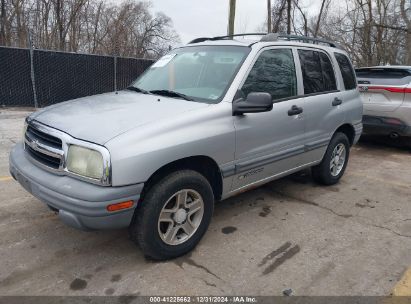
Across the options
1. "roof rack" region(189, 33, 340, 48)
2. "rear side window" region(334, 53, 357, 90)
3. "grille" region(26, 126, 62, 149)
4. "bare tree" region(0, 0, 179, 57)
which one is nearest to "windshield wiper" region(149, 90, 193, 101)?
"roof rack" region(189, 33, 340, 48)

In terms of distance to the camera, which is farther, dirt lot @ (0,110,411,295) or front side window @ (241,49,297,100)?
front side window @ (241,49,297,100)

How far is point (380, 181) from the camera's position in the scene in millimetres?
5527

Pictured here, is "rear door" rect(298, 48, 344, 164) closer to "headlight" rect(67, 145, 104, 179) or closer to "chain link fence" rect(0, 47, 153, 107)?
"headlight" rect(67, 145, 104, 179)

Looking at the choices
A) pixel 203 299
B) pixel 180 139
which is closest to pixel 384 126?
pixel 180 139

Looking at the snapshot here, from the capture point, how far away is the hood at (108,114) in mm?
2807

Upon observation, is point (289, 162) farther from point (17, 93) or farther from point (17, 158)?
point (17, 93)

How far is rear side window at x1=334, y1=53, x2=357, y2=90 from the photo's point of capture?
5113 mm

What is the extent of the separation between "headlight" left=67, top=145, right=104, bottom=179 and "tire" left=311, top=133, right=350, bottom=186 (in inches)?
128

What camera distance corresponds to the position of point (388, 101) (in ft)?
23.0

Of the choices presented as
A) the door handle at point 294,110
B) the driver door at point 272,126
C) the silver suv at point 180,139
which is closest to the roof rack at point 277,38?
the silver suv at point 180,139

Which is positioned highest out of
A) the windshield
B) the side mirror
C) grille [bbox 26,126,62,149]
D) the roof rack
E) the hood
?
the roof rack

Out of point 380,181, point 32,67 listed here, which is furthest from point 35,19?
point 380,181

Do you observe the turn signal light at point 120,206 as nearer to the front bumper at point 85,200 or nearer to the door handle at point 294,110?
the front bumper at point 85,200

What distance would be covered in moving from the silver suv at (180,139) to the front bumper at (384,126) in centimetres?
293
